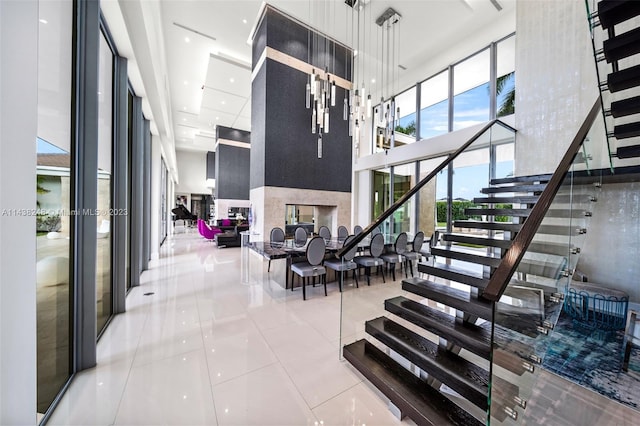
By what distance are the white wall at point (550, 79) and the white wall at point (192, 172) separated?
19521 millimetres

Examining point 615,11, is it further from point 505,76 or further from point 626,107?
point 505,76

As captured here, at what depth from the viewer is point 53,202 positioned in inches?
72.1

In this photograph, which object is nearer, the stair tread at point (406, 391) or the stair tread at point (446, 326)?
the stair tread at point (406, 391)

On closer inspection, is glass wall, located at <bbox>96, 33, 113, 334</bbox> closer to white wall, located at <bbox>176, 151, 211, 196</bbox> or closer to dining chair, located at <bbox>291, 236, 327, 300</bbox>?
dining chair, located at <bbox>291, 236, 327, 300</bbox>

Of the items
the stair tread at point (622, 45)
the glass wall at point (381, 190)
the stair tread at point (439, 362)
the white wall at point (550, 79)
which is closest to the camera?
the stair tread at point (439, 362)

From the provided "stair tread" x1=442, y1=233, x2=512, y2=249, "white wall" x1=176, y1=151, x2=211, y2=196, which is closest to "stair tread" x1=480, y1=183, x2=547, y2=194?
"stair tread" x1=442, y1=233, x2=512, y2=249

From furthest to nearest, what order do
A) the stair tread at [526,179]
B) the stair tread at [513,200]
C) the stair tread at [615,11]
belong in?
the stair tread at [526,179], the stair tread at [513,200], the stair tread at [615,11]

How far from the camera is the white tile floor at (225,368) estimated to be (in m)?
1.76

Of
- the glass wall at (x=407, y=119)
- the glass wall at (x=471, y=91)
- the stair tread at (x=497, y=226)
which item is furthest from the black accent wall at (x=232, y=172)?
the stair tread at (x=497, y=226)

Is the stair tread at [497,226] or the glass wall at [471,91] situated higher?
the glass wall at [471,91]

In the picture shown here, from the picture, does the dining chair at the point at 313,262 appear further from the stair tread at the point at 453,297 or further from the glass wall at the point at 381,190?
the glass wall at the point at 381,190

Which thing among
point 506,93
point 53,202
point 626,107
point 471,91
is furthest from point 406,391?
point 471,91

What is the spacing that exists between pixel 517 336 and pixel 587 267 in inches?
158

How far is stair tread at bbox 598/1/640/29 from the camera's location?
6.54 ft
